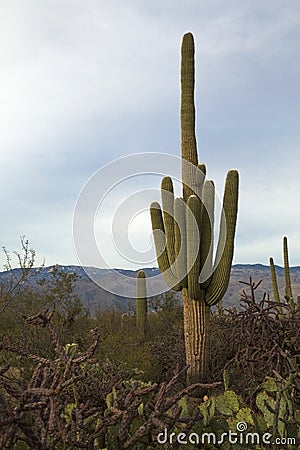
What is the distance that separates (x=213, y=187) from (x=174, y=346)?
135 inches

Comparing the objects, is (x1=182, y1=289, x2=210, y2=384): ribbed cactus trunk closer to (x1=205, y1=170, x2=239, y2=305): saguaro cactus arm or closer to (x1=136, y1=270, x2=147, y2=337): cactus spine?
(x1=205, y1=170, x2=239, y2=305): saguaro cactus arm

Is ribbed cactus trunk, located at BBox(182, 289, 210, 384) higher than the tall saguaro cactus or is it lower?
lower

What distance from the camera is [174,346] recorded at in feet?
33.0

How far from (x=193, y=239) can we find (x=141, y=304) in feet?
16.7

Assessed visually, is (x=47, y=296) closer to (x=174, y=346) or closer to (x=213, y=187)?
(x=174, y=346)

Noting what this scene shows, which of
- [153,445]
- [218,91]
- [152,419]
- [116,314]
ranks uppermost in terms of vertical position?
[218,91]

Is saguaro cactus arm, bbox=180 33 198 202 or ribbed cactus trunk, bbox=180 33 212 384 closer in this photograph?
ribbed cactus trunk, bbox=180 33 212 384

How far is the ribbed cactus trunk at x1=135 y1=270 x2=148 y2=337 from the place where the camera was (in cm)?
1263

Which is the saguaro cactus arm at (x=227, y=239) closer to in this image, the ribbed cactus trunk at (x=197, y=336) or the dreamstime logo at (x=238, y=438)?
the ribbed cactus trunk at (x=197, y=336)

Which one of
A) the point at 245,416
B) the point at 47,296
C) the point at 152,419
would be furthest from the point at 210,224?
the point at 152,419

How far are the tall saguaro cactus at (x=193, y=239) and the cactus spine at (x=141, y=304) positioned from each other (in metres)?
4.13

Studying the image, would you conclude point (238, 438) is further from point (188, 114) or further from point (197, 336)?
point (188, 114)

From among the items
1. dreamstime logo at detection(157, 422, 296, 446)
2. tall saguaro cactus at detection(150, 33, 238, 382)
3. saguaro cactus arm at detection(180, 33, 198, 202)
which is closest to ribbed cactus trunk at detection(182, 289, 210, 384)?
tall saguaro cactus at detection(150, 33, 238, 382)

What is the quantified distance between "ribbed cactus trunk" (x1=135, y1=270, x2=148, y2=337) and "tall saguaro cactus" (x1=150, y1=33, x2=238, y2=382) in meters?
4.13
